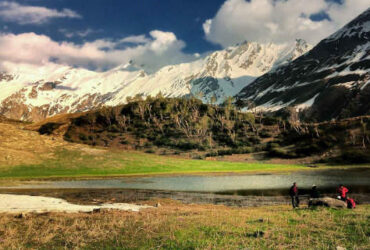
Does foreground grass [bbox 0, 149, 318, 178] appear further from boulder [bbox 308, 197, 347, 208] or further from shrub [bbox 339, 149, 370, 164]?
boulder [bbox 308, 197, 347, 208]

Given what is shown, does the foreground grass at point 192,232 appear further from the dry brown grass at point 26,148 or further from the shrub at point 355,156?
the shrub at point 355,156

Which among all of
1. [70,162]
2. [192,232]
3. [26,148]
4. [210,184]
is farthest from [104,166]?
[192,232]

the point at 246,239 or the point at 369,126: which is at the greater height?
the point at 369,126

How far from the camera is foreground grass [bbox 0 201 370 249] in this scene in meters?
16.9

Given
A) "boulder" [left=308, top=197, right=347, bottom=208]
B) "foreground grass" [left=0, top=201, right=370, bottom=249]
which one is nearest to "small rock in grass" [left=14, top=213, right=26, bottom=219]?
"foreground grass" [left=0, top=201, right=370, bottom=249]

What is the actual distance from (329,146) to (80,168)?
374 feet

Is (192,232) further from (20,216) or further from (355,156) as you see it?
(355,156)

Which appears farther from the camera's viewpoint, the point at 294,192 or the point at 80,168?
the point at 80,168

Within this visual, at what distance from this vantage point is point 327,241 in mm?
16672

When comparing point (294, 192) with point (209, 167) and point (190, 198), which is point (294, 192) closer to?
point (190, 198)

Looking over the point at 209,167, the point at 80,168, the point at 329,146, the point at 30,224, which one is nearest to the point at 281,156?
the point at 329,146

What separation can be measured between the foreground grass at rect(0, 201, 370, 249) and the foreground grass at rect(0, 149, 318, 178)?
7166 centimetres

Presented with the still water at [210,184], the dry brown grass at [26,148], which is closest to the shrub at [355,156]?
the still water at [210,184]

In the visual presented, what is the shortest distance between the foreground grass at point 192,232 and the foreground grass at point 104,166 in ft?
235
